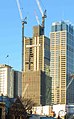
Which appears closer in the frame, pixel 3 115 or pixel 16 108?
pixel 3 115

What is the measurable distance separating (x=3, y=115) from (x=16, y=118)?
35.4 ft

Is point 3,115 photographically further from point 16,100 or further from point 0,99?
point 16,100

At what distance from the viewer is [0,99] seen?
298 feet

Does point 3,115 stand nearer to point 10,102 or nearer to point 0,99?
point 0,99

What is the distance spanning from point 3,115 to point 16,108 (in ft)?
42.5

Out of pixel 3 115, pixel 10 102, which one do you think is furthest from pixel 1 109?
pixel 10 102

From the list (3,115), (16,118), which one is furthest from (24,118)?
(3,115)

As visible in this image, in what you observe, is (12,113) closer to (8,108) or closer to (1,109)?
(8,108)

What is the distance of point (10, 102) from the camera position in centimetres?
9756

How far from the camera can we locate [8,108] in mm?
93250

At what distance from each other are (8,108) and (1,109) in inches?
495

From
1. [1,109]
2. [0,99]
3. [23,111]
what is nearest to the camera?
[1,109]

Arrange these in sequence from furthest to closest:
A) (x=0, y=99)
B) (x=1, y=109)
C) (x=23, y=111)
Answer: (x=23, y=111) < (x=0, y=99) < (x=1, y=109)

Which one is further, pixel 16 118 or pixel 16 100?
pixel 16 100
